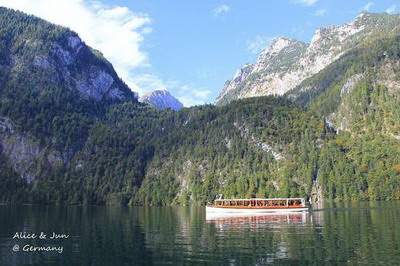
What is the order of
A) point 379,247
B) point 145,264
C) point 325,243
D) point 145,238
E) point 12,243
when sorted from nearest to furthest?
1. point 145,264
2. point 379,247
3. point 325,243
4. point 12,243
5. point 145,238

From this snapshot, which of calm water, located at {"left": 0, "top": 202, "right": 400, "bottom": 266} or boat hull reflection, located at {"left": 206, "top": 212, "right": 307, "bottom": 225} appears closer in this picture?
calm water, located at {"left": 0, "top": 202, "right": 400, "bottom": 266}

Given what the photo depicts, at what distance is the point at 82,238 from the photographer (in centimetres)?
10856

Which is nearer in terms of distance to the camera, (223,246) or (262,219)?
(223,246)

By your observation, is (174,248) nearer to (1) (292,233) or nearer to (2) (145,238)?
(2) (145,238)

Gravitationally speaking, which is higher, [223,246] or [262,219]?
[262,219]

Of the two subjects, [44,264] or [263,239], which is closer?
[44,264]

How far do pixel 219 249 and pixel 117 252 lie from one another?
17.5 metres

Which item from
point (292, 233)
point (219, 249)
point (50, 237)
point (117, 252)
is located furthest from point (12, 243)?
point (292, 233)

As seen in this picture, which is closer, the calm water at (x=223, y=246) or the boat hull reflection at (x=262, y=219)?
the calm water at (x=223, y=246)

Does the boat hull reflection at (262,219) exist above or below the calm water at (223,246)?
above

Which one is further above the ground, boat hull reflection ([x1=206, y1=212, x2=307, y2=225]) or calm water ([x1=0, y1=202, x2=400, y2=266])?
boat hull reflection ([x1=206, y1=212, x2=307, y2=225])

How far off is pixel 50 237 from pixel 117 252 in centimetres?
3021

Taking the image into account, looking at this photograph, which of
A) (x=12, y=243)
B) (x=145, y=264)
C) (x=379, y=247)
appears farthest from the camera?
(x=12, y=243)

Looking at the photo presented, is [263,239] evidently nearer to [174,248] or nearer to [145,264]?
[174,248]
